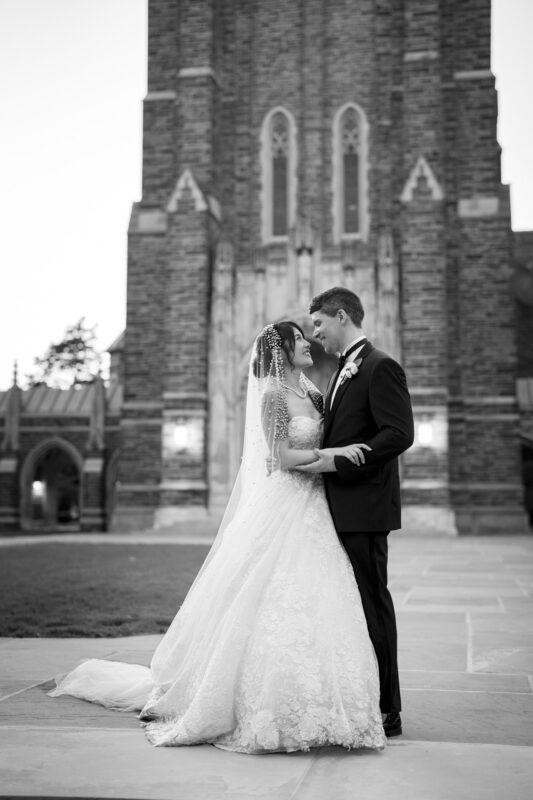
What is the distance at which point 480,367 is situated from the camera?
2172cm

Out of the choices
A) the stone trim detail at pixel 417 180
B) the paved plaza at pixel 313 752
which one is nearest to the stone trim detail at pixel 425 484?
the stone trim detail at pixel 417 180

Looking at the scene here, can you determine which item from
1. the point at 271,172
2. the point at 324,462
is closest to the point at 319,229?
the point at 271,172

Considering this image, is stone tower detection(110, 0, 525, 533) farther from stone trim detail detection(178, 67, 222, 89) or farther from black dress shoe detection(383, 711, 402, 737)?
black dress shoe detection(383, 711, 402, 737)

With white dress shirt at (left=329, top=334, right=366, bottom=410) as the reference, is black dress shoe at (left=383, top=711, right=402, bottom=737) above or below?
below

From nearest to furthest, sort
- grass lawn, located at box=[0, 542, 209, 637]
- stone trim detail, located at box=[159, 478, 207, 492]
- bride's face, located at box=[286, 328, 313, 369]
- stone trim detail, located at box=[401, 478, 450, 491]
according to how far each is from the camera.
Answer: bride's face, located at box=[286, 328, 313, 369]
grass lawn, located at box=[0, 542, 209, 637]
stone trim detail, located at box=[401, 478, 450, 491]
stone trim detail, located at box=[159, 478, 207, 492]

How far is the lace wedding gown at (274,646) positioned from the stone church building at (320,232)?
16.2m

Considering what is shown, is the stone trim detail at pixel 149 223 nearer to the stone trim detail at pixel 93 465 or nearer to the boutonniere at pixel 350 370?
the stone trim detail at pixel 93 465

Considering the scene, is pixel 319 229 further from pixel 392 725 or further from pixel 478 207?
pixel 392 725

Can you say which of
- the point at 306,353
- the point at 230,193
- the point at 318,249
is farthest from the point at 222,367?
the point at 306,353

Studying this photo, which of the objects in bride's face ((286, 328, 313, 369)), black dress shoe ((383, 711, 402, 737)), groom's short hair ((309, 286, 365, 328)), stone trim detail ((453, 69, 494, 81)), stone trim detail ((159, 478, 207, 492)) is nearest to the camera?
black dress shoe ((383, 711, 402, 737))

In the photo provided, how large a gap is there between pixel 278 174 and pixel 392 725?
20.6 meters

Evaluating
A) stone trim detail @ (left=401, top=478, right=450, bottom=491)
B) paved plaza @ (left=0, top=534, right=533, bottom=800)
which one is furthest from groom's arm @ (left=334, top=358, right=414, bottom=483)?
stone trim detail @ (left=401, top=478, right=450, bottom=491)

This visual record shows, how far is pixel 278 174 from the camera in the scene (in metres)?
Answer: 23.4

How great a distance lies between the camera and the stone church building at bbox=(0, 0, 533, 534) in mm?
20766
